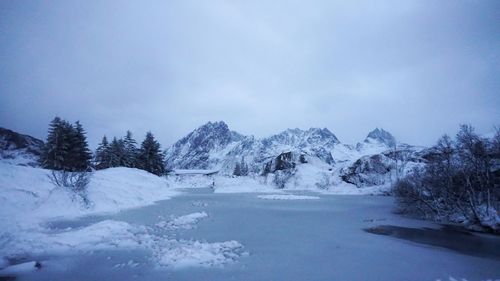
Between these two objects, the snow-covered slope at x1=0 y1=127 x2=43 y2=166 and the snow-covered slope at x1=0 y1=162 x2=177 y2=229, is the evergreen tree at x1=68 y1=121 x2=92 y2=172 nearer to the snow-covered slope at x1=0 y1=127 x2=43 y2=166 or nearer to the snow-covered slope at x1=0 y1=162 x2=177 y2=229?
the snow-covered slope at x1=0 y1=162 x2=177 y2=229

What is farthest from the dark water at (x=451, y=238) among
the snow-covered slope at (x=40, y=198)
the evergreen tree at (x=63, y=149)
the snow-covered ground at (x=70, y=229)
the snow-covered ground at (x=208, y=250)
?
the evergreen tree at (x=63, y=149)

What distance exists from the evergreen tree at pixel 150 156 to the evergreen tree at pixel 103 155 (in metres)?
6.45

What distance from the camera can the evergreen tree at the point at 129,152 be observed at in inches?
2217

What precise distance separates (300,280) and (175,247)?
5.57m

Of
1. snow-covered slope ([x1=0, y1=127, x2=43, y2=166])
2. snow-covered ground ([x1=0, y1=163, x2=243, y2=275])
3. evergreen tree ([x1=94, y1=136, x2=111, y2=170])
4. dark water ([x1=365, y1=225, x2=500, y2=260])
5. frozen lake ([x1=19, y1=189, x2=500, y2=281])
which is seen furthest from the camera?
snow-covered slope ([x1=0, y1=127, x2=43, y2=166])

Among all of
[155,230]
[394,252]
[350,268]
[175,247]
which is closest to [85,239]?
[155,230]

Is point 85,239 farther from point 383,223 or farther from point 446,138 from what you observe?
point 446,138

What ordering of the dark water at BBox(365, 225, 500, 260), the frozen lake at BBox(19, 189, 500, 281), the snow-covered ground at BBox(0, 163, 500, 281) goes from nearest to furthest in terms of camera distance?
1. the frozen lake at BBox(19, 189, 500, 281)
2. the snow-covered ground at BBox(0, 163, 500, 281)
3. the dark water at BBox(365, 225, 500, 260)

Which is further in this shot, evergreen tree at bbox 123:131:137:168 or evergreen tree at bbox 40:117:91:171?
evergreen tree at bbox 123:131:137:168

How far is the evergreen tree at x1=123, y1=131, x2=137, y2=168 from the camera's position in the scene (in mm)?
56312

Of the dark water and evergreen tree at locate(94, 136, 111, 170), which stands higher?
evergreen tree at locate(94, 136, 111, 170)

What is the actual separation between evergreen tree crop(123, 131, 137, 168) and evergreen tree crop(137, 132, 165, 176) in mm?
1173

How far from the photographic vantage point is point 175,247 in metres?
10.7

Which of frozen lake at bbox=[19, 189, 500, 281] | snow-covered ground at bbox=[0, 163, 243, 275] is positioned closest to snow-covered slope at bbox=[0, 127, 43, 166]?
snow-covered ground at bbox=[0, 163, 243, 275]
